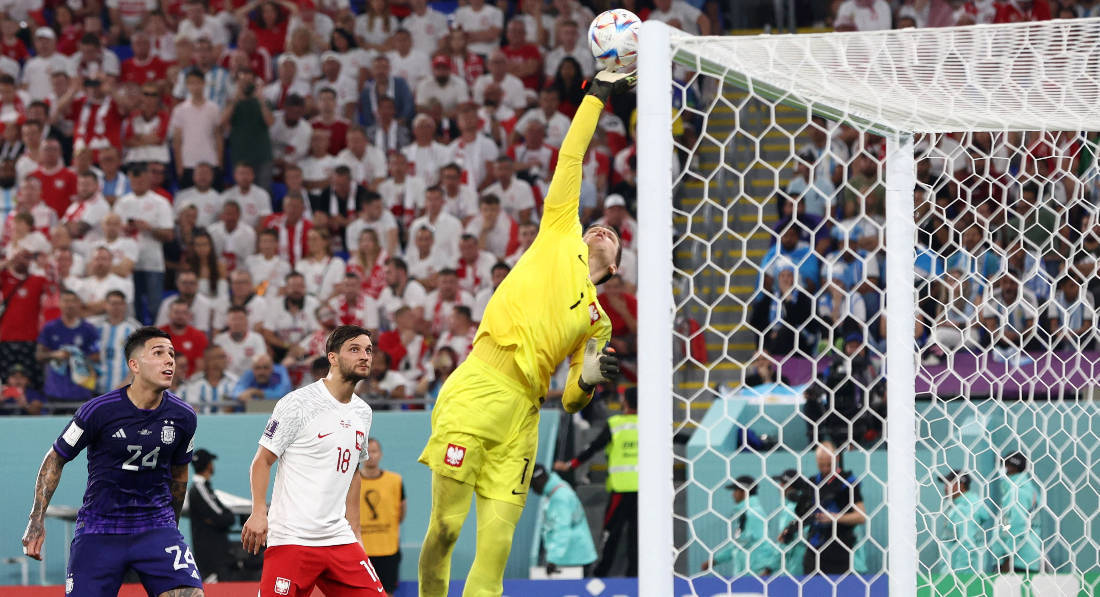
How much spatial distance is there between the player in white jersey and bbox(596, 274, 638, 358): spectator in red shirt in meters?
4.00

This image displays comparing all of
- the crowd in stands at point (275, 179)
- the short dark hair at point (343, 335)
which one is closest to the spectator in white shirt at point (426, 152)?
the crowd in stands at point (275, 179)

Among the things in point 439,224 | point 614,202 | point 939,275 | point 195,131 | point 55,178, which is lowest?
point 939,275

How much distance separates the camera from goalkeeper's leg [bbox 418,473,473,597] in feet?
17.2

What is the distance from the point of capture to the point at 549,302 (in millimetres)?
5297

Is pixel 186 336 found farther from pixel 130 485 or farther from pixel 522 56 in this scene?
pixel 130 485

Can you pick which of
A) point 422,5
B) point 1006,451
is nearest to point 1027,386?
point 1006,451

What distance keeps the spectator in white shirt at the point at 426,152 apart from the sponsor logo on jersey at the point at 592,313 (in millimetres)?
6990

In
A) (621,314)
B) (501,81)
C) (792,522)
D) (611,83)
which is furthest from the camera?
(501,81)

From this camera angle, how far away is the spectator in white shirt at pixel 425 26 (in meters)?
13.4

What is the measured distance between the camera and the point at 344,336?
19.8 ft

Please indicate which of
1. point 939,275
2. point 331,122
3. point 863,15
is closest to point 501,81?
point 331,122

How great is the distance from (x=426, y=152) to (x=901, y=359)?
7595 millimetres

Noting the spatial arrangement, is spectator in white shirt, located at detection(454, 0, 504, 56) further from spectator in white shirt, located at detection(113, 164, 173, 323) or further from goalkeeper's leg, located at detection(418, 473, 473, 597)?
goalkeeper's leg, located at detection(418, 473, 473, 597)

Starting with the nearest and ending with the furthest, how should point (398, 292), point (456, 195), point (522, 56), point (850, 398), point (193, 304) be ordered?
point (850, 398) → point (398, 292) → point (193, 304) → point (456, 195) → point (522, 56)
